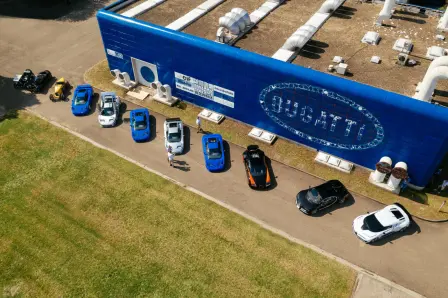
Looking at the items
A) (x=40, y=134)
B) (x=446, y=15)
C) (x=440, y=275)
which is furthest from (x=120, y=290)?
(x=446, y=15)

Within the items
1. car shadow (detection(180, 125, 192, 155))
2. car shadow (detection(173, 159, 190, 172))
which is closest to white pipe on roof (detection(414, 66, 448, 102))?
car shadow (detection(173, 159, 190, 172))

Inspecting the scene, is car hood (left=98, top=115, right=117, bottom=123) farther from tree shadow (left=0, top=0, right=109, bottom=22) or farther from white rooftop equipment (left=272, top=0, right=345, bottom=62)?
tree shadow (left=0, top=0, right=109, bottom=22)

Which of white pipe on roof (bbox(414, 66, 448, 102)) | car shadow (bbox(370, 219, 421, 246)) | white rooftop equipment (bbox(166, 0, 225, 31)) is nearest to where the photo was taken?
white pipe on roof (bbox(414, 66, 448, 102))

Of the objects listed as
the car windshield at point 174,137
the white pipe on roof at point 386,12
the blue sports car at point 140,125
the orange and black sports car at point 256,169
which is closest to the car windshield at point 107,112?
the blue sports car at point 140,125

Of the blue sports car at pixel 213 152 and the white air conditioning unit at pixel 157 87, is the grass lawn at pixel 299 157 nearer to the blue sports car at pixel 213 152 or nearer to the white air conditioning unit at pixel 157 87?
the white air conditioning unit at pixel 157 87

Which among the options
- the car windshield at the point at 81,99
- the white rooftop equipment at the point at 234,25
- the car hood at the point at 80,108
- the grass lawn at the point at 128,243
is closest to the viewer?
the grass lawn at the point at 128,243

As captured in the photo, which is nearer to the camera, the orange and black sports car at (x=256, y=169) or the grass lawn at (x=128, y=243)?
the grass lawn at (x=128, y=243)

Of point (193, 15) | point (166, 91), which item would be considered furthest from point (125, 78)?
point (193, 15)

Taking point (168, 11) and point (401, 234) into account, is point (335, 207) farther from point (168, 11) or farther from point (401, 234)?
point (168, 11)
